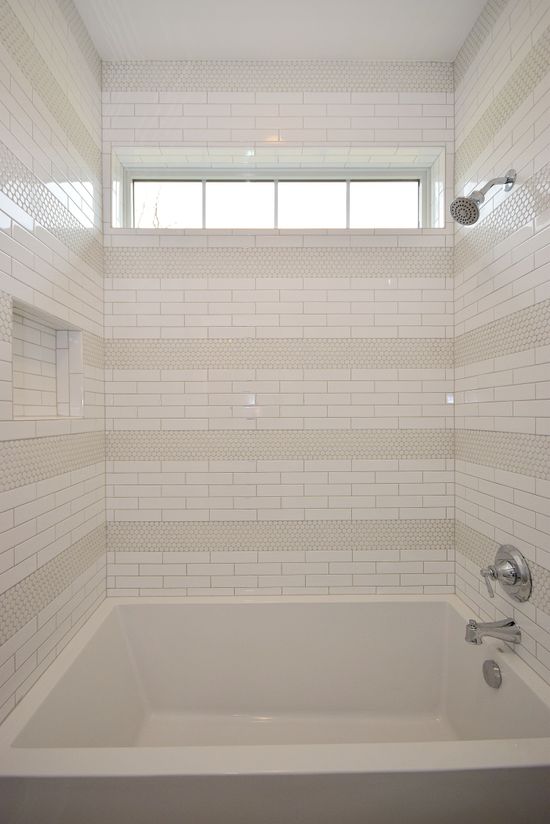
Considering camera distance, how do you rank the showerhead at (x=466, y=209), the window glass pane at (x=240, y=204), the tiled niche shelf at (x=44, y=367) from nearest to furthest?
the tiled niche shelf at (x=44, y=367) < the showerhead at (x=466, y=209) < the window glass pane at (x=240, y=204)

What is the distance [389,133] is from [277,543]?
2057 mm

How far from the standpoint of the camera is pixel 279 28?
213 centimetres

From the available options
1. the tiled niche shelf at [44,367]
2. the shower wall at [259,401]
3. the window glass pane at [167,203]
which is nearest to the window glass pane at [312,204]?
the shower wall at [259,401]

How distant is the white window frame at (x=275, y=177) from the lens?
2.52 metres

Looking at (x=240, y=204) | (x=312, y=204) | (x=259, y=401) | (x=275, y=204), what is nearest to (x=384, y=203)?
(x=312, y=204)

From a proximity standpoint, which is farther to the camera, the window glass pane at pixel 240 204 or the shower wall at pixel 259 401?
the window glass pane at pixel 240 204

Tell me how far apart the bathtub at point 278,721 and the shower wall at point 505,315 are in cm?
31

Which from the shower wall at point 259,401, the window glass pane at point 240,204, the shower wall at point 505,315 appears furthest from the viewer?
the window glass pane at point 240,204

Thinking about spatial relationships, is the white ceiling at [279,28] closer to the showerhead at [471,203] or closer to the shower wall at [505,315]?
the shower wall at [505,315]

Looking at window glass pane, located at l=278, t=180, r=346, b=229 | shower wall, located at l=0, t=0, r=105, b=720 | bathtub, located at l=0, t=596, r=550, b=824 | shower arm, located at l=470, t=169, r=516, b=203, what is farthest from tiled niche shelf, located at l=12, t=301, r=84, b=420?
shower arm, located at l=470, t=169, r=516, b=203

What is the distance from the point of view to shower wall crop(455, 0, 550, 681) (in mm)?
1620

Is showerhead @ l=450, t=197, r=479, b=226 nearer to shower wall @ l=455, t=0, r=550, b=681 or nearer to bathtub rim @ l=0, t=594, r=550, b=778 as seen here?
shower wall @ l=455, t=0, r=550, b=681

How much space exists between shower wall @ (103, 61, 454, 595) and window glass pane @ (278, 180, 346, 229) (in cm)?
20

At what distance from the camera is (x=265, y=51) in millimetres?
2270
